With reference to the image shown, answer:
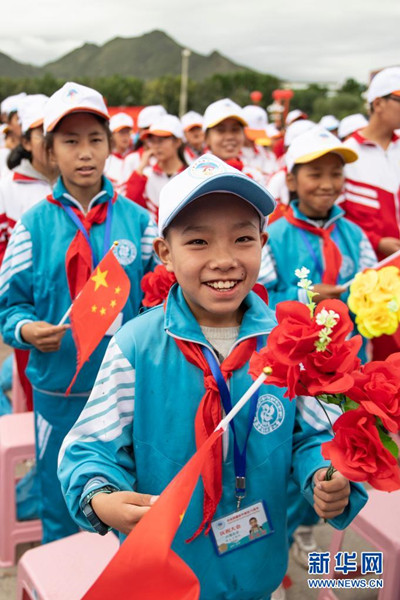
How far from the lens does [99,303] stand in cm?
249

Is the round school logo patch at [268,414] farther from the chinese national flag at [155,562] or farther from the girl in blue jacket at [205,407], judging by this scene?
the chinese national flag at [155,562]

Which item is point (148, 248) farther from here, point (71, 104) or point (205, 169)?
point (205, 169)

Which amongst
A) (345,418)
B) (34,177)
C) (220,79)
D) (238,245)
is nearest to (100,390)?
(238,245)

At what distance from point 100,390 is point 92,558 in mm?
1044

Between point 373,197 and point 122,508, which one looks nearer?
point 122,508

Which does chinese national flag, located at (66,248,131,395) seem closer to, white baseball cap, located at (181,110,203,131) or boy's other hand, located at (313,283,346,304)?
boy's other hand, located at (313,283,346,304)

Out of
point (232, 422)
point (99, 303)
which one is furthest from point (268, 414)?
point (99, 303)

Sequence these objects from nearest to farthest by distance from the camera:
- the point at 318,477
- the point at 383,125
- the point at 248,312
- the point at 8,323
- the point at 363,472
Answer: the point at 363,472, the point at 318,477, the point at 248,312, the point at 8,323, the point at 383,125

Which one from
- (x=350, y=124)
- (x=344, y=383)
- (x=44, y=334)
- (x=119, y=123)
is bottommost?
(x=44, y=334)

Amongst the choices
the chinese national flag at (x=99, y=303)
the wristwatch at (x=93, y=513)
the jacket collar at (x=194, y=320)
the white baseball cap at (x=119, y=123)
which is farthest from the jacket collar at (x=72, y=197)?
the white baseball cap at (x=119, y=123)

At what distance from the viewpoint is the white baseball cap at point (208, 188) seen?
1.55 m

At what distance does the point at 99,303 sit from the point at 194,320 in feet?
2.93

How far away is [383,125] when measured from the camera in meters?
4.46

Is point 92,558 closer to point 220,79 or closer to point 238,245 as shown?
point 238,245
